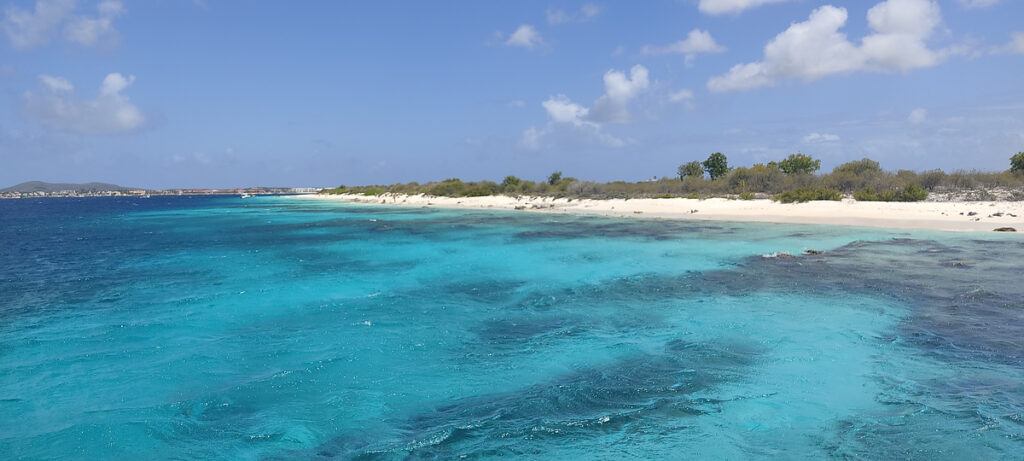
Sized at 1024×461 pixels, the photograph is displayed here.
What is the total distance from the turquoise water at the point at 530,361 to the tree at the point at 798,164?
36942 millimetres

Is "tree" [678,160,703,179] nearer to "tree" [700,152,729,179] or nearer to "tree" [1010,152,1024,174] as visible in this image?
"tree" [700,152,729,179]

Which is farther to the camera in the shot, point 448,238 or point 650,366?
point 448,238

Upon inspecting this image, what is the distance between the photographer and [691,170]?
5972cm

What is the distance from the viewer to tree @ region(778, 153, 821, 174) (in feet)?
164

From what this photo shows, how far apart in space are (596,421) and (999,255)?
16078 millimetres

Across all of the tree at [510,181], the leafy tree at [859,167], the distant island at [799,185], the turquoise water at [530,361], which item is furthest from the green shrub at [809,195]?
the tree at [510,181]

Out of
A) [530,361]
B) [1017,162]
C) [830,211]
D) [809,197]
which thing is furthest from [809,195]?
[530,361]

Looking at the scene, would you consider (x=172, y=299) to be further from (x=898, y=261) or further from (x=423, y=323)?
(x=898, y=261)

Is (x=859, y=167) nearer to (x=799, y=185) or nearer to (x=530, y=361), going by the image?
(x=799, y=185)

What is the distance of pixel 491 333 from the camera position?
9.02 meters

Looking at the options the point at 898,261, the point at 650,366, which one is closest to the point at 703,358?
the point at 650,366

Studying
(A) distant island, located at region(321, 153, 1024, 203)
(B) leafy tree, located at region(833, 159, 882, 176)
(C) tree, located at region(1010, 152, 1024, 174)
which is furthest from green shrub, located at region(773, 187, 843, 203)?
(C) tree, located at region(1010, 152, 1024, 174)

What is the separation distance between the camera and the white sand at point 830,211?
22.9 m

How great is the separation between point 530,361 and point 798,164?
51.8 meters
